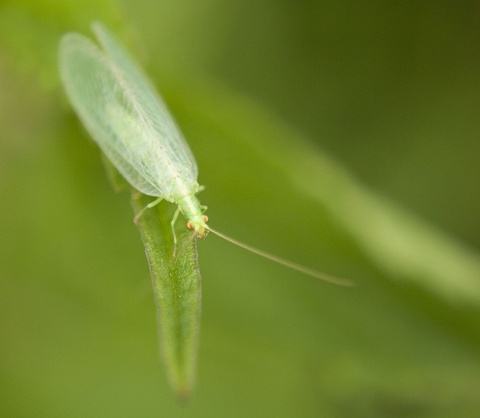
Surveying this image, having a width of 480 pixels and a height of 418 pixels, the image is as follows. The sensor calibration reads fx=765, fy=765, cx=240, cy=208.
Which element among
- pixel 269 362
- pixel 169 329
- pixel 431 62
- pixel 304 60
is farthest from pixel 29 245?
pixel 431 62

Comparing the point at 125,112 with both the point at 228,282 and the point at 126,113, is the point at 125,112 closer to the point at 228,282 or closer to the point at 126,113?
the point at 126,113

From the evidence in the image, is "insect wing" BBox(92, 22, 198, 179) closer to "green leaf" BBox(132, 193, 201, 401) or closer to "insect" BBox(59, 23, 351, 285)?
"insect" BBox(59, 23, 351, 285)

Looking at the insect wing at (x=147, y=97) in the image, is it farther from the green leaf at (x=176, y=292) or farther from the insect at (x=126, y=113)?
the green leaf at (x=176, y=292)

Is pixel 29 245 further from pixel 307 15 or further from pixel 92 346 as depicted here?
pixel 307 15

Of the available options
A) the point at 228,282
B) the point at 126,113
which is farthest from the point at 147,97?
the point at 228,282

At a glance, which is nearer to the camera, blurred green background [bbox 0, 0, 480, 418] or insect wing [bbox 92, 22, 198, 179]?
insect wing [bbox 92, 22, 198, 179]

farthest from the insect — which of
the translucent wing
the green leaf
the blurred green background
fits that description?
the green leaf

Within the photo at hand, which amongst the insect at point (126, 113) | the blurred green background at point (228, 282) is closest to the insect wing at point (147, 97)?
the insect at point (126, 113)
